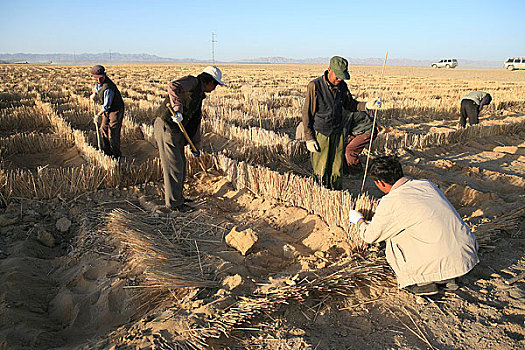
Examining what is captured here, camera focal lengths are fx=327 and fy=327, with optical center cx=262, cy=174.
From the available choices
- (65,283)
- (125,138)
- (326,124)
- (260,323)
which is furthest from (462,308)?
(125,138)

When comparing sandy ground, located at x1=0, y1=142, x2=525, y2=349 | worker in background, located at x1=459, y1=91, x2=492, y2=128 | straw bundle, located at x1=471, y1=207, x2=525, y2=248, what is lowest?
sandy ground, located at x1=0, y1=142, x2=525, y2=349

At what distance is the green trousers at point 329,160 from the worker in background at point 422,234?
1538mm

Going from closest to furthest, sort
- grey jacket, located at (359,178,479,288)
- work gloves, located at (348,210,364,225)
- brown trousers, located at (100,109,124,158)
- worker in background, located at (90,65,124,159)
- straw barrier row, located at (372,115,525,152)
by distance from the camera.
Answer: grey jacket, located at (359,178,479,288)
work gloves, located at (348,210,364,225)
worker in background, located at (90,65,124,159)
brown trousers, located at (100,109,124,158)
straw barrier row, located at (372,115,525,152)

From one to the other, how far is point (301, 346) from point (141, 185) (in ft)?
11.7

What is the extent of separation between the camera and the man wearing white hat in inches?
147

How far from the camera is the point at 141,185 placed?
4.86 metres

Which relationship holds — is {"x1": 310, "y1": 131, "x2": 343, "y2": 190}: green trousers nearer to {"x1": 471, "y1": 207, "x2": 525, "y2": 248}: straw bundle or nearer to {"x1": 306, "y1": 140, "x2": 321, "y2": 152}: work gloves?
{"x1": 306, "y1": 140, "x2": 321, "y2": 152}: work gloves

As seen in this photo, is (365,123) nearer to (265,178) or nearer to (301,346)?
(265,178)

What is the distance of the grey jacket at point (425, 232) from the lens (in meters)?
2.34

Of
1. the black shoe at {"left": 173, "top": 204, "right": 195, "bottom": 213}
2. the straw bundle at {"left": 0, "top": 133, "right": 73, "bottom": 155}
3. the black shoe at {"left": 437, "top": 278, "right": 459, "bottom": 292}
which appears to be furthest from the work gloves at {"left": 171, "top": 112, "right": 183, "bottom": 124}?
the straw bundle at {"left": 0, "top": 133, "right": 73, "bottom": 155}

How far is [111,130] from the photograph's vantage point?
6.09 m

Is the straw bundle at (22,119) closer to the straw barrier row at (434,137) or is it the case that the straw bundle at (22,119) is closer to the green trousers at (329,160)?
the green trousers at (329,160)

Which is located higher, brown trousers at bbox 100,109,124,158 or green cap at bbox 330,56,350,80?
green cap at bbox 330,56,350,80

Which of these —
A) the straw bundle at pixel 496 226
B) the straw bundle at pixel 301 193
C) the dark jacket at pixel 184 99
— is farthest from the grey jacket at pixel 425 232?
the dark jacket at pixel 184 99
